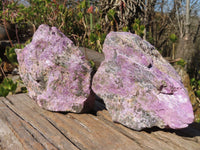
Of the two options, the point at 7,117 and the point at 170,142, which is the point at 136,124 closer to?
the point at 170,142

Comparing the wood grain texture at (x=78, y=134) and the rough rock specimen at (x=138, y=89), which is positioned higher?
the rough rock specimen at (x=138, y=89)

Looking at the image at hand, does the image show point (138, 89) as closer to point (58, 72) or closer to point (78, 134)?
point (78, 134)

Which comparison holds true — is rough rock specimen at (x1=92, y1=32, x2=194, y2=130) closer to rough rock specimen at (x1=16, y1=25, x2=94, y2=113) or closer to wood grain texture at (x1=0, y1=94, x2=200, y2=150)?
wood grain texture at (x1=0, y1=94, x2=200, y2=150)

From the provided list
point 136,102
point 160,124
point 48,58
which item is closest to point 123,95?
point 136,102

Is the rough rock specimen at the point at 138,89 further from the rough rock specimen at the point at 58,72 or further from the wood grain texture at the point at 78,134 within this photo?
the rough rock specimen at the point at 58,72

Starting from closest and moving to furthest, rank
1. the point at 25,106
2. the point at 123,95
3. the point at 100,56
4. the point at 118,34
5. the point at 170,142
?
the point at 170,142 → the point at 123,95 → the point at 118,34 → the point at 25,106 → the point at 100,56

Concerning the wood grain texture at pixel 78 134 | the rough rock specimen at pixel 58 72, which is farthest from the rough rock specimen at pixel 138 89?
the rough rock specimen at pixel 58 72
